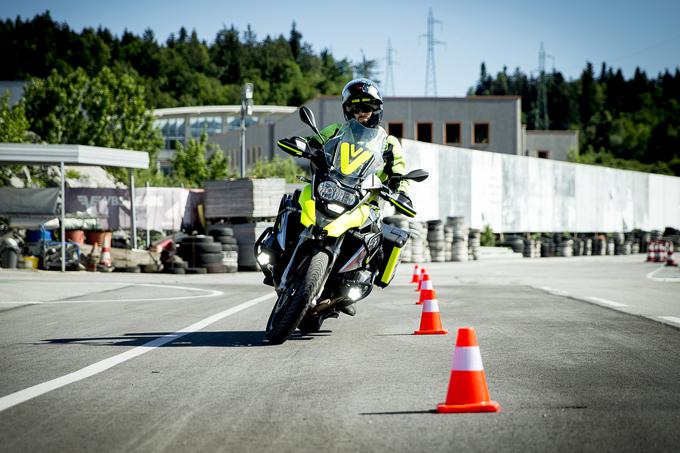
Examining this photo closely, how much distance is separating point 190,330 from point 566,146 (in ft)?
328

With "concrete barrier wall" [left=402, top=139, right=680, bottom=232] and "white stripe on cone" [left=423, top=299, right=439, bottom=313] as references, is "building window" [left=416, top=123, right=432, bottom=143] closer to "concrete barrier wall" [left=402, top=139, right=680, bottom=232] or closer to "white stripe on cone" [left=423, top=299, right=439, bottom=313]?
"concrete barrier wall" [left=402, top=139, right=680, bottom=232]

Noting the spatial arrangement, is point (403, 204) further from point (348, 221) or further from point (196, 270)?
point (196, 270)

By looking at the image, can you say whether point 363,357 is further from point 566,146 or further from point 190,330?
point 566,146

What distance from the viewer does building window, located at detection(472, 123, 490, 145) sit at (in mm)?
70625

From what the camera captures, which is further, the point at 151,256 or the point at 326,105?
the point at 326,105

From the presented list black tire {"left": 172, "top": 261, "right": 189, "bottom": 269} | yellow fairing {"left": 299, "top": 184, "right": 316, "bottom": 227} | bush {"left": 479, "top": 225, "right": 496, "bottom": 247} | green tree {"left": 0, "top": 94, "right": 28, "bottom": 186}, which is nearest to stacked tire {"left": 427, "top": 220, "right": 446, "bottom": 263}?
bush {"left": 479, "top": 225, "right": 496, "bottom": 247}

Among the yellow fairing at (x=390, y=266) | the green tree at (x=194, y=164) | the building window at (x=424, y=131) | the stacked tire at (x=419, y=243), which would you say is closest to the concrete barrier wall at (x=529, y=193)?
the stacked tire at (x=419, y=243)

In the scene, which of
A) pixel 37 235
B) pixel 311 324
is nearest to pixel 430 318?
pixel 311 324

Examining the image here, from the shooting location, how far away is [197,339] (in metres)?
8.40

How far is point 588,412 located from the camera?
4875 millimetres

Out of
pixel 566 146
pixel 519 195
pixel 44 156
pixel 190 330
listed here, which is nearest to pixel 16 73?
pixel 566 146

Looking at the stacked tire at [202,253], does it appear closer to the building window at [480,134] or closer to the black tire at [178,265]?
the black tire at [178,265]

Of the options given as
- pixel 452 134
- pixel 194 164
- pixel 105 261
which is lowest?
pixel 105 261

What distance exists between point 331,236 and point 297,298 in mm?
620
